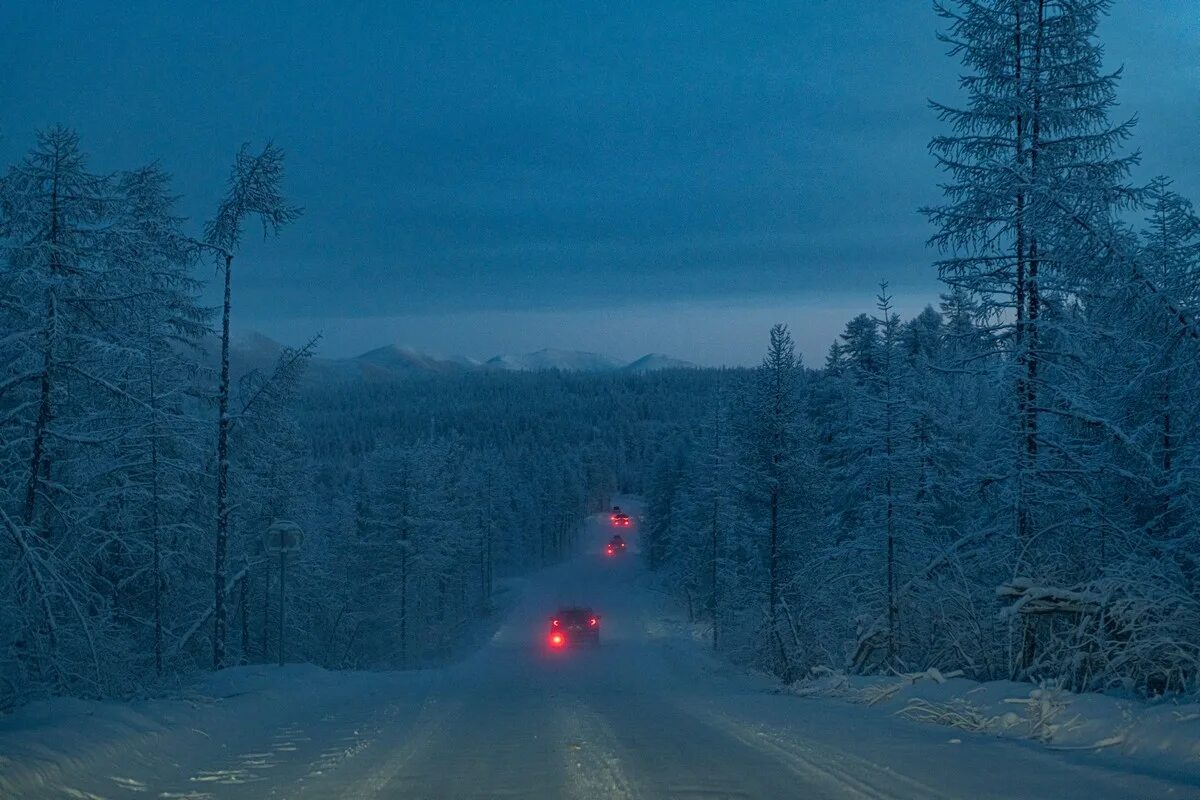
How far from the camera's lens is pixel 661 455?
284 feet

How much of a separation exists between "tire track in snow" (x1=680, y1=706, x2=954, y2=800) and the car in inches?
1115

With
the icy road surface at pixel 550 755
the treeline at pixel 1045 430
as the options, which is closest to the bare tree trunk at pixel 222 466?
the icy road surface at pixel 550 755

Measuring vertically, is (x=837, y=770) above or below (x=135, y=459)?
below

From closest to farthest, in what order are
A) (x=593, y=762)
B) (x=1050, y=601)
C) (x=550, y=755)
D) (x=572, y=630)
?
(x=593, y=762) < (x=550, y=755) < (x=1050, y=601) < (x=572, y=630)

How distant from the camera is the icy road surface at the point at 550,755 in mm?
6785

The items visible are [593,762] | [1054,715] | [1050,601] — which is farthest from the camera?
[1050,601]

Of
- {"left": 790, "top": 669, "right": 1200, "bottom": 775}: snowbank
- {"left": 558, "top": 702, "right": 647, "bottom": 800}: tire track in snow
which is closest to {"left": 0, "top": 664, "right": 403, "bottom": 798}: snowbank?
{"left": 558, "top": 702, "right": 647, "bottom": 800}: tire track in snow

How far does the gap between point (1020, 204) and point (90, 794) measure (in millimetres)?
14187

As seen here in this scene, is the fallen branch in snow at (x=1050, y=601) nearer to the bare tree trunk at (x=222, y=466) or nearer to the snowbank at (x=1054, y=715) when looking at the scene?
the snowbank at (x=1054, y=715)

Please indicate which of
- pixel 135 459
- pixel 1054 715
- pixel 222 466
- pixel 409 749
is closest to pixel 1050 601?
pixel 1054 715

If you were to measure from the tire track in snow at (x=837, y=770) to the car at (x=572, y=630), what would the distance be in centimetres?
2832

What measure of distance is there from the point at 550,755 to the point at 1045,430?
35.2ft

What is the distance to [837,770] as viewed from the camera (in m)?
7.39

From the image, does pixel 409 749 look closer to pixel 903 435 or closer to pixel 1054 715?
pixel 1054 715
